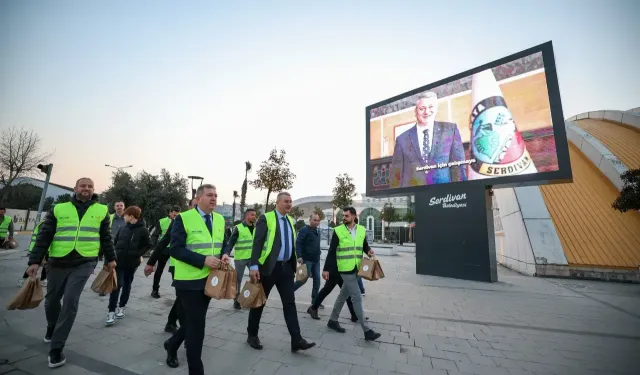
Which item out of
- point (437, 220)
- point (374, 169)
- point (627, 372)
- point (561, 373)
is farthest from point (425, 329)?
point (374, 169)

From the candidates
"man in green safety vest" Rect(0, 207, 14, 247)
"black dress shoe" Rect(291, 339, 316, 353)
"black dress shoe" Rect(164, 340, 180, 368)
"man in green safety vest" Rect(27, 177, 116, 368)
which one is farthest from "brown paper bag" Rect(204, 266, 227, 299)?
"man in green safety vest" Rect(0, 207, 14, 247)

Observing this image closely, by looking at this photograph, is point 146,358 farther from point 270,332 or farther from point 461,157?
point 461,157

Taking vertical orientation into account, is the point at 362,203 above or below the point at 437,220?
above

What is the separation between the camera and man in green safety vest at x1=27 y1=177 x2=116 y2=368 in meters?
3.33

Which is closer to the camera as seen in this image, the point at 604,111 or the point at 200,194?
the point at 200,194

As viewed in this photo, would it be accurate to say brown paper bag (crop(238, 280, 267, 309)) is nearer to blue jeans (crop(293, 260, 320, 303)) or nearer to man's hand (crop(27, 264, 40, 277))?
man's hand (crop(27, 264, 40, 277))

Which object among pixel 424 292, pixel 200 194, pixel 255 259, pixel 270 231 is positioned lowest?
pixel 424 292

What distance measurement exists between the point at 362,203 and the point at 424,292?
5174 cm

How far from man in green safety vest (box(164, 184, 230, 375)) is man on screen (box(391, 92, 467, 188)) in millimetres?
10778

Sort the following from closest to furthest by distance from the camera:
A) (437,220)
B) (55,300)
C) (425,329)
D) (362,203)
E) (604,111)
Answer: (55,300) → (425,329) → (437,220) → (604,111) → (362,203)

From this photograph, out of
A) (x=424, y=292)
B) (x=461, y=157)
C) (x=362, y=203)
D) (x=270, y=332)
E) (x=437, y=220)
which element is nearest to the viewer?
(x=270, y=332)

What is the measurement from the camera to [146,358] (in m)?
3.38

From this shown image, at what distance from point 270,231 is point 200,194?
1061mm

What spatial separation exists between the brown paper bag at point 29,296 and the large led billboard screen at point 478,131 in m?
12.1
